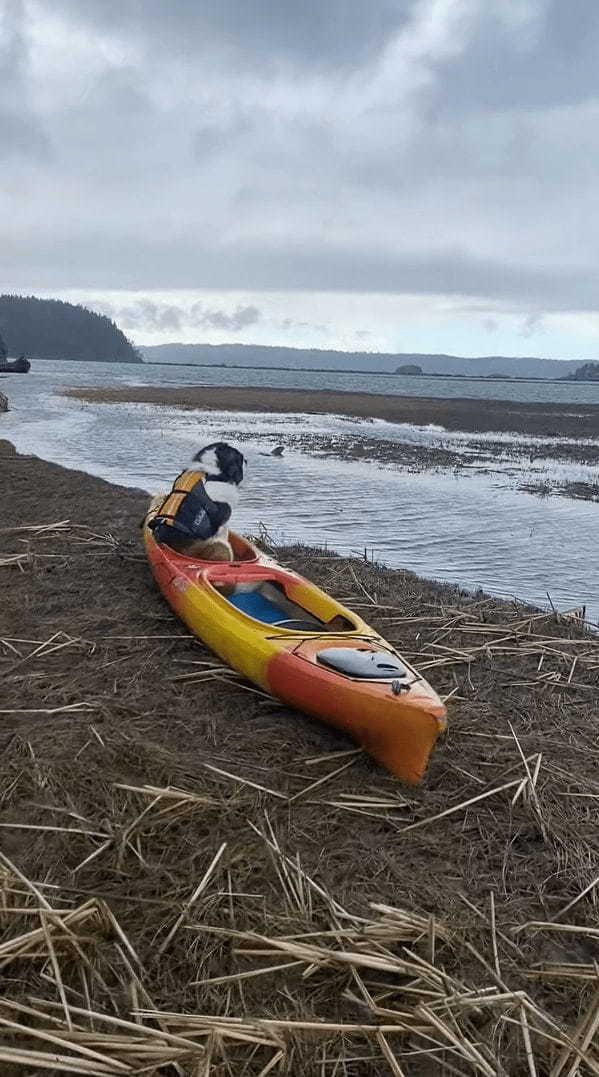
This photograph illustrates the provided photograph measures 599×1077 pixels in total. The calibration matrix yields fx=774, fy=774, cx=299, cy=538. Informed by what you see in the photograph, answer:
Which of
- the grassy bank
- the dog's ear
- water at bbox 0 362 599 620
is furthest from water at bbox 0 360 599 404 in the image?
the grassy bank

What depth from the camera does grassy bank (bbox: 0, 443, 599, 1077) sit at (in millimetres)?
3227

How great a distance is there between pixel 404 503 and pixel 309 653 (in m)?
11.1

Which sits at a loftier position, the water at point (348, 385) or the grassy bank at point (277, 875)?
the water at point (348, 385)

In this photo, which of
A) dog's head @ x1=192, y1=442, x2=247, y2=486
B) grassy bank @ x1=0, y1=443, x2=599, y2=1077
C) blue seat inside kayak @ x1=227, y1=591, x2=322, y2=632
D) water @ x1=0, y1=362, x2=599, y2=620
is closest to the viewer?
grassy bank @ x1=0, y1=443, x2=599, y2=1077

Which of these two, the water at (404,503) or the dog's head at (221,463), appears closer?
the dog's head at (221,463)

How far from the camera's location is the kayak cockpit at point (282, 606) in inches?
275

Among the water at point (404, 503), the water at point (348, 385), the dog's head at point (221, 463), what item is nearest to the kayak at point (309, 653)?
the dog's head at point (221, 463)

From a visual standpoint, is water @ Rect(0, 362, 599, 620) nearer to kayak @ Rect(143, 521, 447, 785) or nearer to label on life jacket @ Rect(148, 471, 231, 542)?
label on life jacket @ Rect(148, 471, 231, 542)

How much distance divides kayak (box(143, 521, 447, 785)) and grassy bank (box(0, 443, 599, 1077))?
218 mm

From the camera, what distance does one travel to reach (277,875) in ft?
13.5

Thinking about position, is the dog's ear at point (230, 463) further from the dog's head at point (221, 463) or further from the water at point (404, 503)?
the water at point (404, 503)

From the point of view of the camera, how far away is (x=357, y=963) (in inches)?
139

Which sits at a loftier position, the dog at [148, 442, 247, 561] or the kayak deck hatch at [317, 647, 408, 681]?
the dog at [148, 442, 247, 561]

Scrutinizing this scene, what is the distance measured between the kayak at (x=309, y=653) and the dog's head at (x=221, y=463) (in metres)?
1.23
